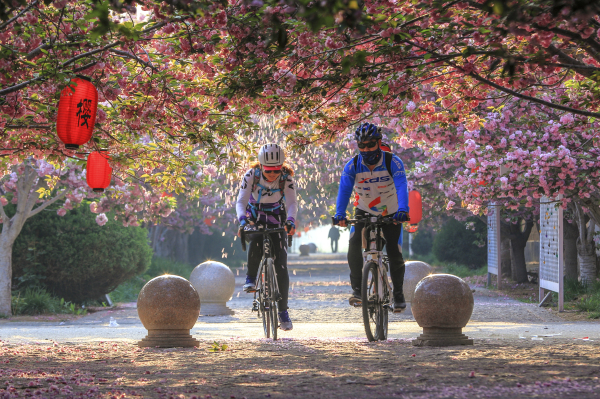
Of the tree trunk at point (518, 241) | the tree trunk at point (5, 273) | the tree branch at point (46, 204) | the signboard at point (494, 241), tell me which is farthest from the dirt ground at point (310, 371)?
the tree trunk at point (518, 241)

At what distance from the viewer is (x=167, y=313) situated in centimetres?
745

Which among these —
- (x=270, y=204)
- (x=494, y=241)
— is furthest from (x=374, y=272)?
(x=494, y=241)

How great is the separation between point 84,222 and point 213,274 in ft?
10.7

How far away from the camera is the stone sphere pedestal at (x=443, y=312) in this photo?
7047 millimetres

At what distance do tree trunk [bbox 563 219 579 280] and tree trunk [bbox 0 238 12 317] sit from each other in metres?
12.1

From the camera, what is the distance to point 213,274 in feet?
44.3

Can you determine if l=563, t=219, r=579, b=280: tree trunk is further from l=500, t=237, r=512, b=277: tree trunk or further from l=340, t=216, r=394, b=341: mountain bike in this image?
l=340, t=216, r=394, b=341: mountain bike

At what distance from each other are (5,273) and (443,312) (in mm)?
9168

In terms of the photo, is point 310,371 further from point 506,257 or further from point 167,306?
point 506,257

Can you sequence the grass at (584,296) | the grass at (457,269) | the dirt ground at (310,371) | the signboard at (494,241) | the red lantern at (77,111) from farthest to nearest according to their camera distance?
the grass at (457,269) < the signboard at (494,241) < the grass at (584,296) < the red lantern at (77,111) < the dirt ground at (310,371)

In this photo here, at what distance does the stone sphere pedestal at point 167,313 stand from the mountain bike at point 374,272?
2.03 meters

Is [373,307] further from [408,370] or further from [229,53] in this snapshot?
[229,53]

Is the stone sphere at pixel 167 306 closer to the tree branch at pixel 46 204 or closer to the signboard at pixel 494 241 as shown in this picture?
the tree branch at pixel 46 204

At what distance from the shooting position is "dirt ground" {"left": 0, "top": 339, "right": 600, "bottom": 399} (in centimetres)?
432
